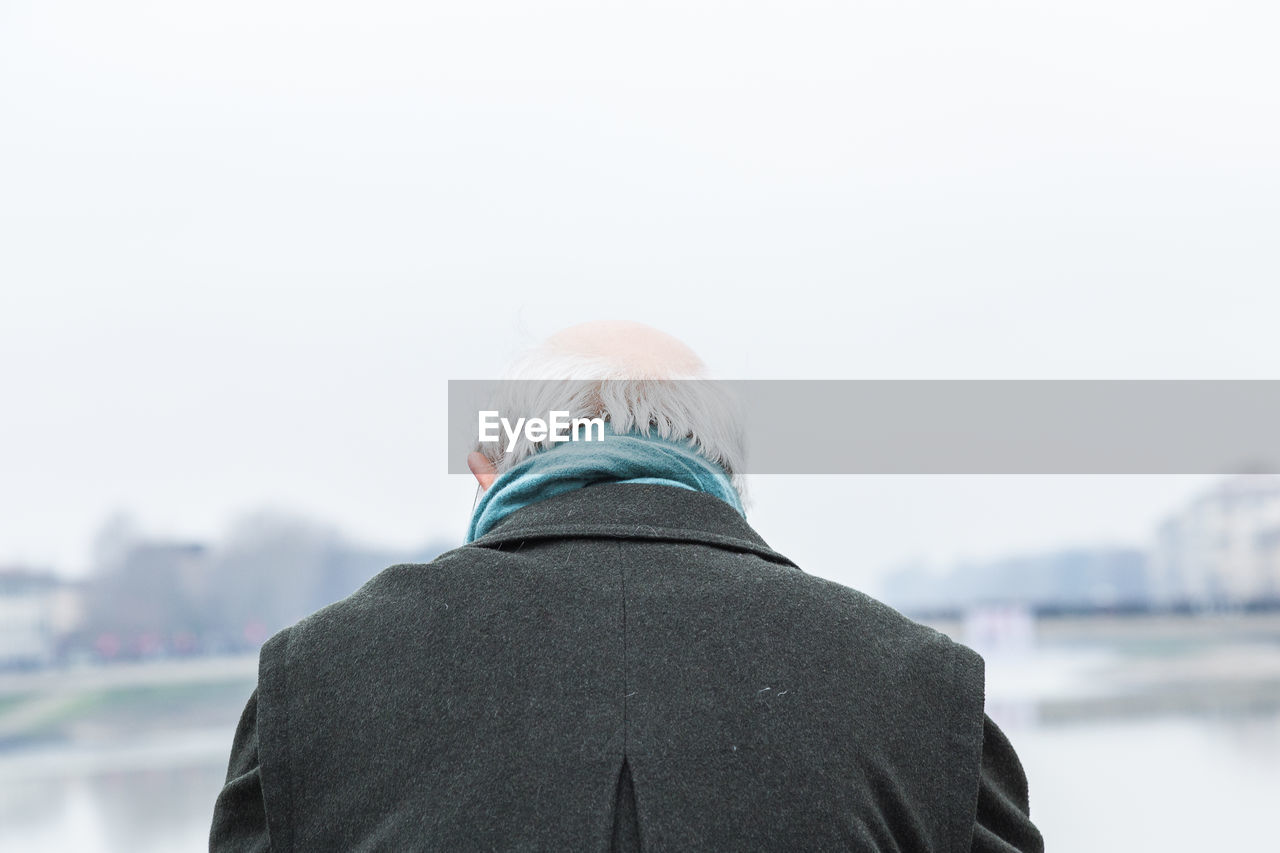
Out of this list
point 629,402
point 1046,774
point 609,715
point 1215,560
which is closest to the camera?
point 609,715

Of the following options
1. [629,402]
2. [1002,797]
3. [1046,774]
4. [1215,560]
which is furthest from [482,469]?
[1215,560]

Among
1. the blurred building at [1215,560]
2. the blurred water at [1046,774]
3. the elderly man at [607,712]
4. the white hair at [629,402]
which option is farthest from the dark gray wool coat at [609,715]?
the blurred building at [1215,560]

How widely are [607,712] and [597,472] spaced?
0.14 m

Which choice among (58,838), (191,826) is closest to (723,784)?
(191,826)

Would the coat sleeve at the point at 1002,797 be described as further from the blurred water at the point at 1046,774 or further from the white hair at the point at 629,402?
the blurred water at the point at 1046,774

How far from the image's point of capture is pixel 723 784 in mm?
519

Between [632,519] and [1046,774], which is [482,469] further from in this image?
[1046,774]

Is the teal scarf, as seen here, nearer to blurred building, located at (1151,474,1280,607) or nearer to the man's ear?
the man's ear

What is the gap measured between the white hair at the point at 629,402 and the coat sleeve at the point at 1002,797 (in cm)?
22

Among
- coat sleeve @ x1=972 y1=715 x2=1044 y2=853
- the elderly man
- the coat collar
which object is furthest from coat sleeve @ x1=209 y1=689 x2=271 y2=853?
coat sleeve @ x1=972 y1=715 x2=1044 y2=853

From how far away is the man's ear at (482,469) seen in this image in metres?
0.73

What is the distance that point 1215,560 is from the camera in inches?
166

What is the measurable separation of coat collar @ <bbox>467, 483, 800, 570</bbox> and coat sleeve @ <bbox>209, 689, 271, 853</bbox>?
0.16m

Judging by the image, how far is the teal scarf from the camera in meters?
0.60
